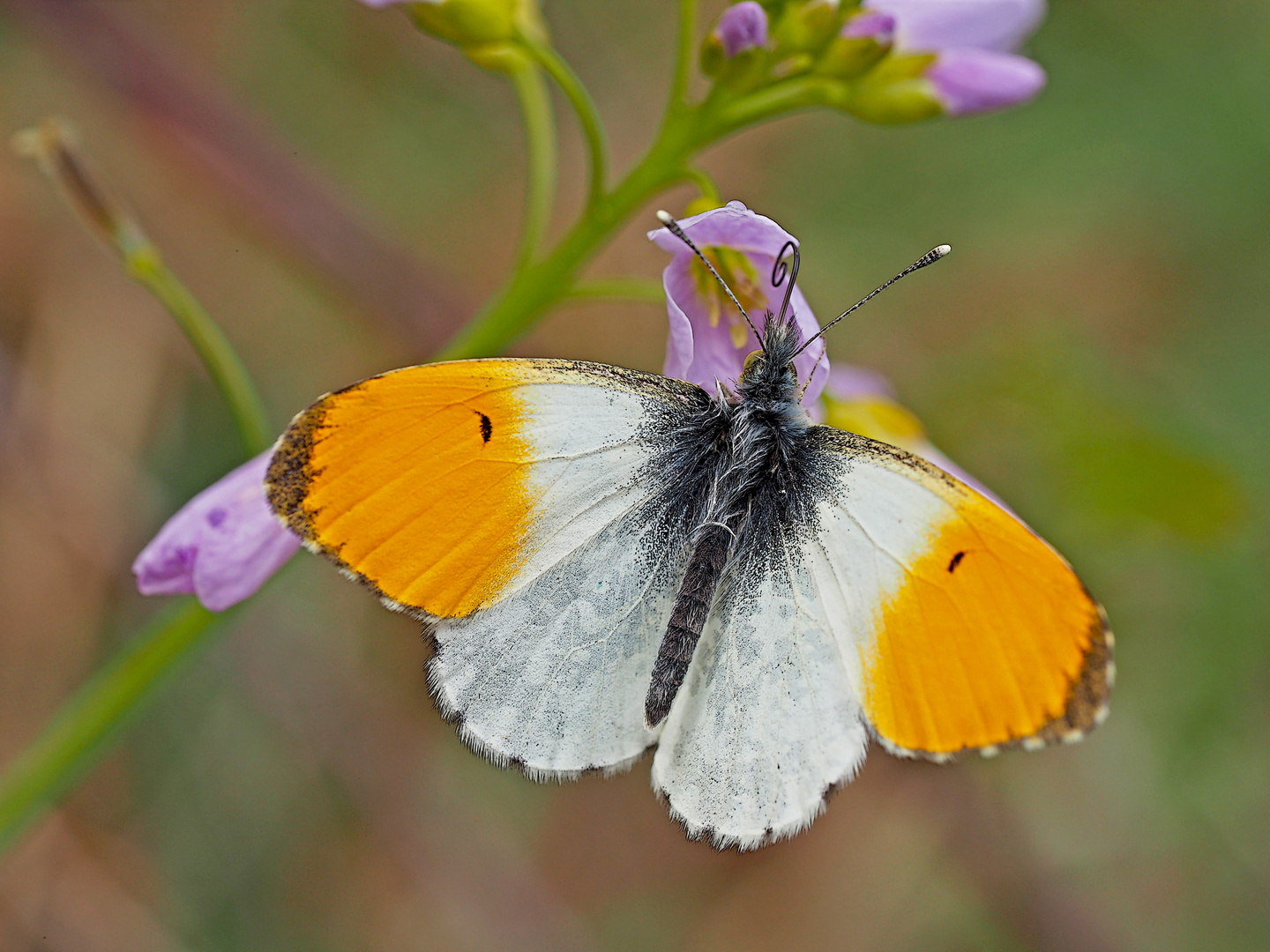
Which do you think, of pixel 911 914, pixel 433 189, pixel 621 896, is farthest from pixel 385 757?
pixel 433 189

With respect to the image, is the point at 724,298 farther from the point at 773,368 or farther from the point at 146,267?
the point at 146,267

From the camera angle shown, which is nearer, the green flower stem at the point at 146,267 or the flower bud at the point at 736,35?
the flower bud at the point at 736,35

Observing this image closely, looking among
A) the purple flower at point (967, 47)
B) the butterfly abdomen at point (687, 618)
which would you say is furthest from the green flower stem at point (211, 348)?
the purple flower at point (967, 47)

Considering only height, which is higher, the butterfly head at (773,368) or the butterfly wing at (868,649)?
the butterfly head at (773,368)

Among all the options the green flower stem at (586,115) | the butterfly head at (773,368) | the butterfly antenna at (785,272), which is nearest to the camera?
the butterfly antenna at (785,272)

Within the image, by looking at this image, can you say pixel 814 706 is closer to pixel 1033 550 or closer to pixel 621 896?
pixel 1033 550

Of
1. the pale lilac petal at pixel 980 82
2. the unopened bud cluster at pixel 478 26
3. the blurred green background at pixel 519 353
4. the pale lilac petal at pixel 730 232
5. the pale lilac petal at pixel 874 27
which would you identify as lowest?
the blurred green background at pixel 519 353

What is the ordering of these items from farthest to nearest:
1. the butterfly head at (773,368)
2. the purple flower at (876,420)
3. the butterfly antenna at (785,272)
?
the purple flower at (876,420)
the butterfly head at (773,368)
the butterfly antenna at (785,272)

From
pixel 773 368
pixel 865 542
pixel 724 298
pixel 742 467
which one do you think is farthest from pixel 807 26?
pixel 865 542

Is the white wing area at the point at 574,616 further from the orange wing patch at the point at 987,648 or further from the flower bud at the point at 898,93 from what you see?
the flower bud at the point at 898,93
